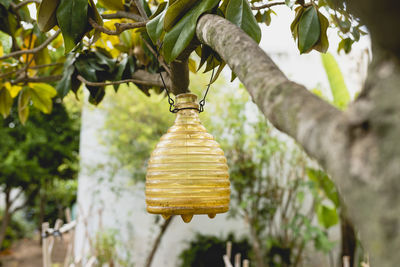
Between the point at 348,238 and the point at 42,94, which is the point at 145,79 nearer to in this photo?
the point at 42,94

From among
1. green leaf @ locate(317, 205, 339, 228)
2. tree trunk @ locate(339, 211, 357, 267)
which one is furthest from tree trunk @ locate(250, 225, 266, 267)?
tree trunk @ locate(339, 211, 357, 267)

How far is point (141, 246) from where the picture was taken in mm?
3811

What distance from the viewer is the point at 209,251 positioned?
3748 millimetres

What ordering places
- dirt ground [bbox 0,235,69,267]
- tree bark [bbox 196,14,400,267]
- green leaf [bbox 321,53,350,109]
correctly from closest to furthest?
1. tree bark [bbox 196,14,400,267]
2. green leaf [bbox 321,53,350,109]
3. dirt ground [bbox 0,235,69,267]

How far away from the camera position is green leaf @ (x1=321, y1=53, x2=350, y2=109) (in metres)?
3.03

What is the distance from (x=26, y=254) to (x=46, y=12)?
6.50 metres

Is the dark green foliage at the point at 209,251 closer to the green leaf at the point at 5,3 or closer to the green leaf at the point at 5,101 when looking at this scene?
the green leaf at the point at 5,101

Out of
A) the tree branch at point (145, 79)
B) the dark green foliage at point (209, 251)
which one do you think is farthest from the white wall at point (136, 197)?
the tree branch at point (145, 79)

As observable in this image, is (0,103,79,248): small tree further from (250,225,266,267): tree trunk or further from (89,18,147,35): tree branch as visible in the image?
(89,18,147,35): tree branch

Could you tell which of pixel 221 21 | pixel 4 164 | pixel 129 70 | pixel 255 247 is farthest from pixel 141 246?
pixel 221 21

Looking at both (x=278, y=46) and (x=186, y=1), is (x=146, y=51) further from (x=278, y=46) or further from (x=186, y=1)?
(x=278, y=46)

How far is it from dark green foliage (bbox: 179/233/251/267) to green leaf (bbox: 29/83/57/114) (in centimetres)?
281

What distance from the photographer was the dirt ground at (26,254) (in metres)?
5.64

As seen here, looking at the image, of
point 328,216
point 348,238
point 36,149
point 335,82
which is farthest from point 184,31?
point 36,149
